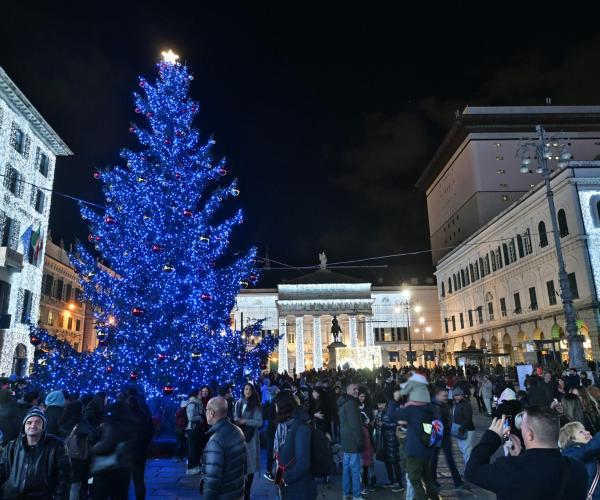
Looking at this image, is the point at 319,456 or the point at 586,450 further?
the point at 319,456

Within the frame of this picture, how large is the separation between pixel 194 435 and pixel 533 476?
334 inches

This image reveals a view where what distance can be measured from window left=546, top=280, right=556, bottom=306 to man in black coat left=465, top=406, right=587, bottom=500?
37.1 meters

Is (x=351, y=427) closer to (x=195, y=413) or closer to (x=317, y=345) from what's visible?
(x=195, y=413)

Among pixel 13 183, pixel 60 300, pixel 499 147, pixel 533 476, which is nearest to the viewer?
pixel 533 476

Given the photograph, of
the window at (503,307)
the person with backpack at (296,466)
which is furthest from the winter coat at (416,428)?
the window at (503,307)

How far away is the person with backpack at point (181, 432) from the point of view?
11367mm

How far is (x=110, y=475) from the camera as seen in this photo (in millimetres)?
5633

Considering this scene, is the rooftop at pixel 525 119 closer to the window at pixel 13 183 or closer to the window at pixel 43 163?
the window at pixel 43 163

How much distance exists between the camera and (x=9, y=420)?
285 inches

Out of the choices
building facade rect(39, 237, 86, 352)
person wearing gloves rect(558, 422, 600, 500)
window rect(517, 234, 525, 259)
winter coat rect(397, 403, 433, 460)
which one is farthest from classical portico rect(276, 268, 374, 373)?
person wearing gloves rect(558, 422, 600, 500)

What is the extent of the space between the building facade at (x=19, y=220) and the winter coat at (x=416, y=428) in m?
27.9

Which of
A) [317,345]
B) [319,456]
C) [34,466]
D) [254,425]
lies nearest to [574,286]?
[254,425]

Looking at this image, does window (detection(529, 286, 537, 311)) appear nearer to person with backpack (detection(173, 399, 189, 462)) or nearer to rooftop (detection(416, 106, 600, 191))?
rooftop (detection(416, 106, 600, 191))

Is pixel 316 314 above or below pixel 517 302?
above
